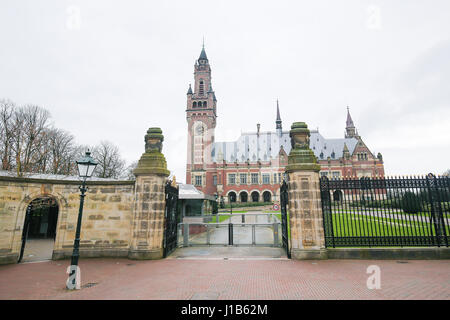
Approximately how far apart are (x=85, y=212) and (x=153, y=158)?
127 inches

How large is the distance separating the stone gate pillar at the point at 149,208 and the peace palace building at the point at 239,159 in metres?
47.3

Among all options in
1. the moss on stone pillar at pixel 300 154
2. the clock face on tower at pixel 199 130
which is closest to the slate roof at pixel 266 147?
the clock face on tower at pixel 199 130

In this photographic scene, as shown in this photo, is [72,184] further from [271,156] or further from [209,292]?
[271,156]

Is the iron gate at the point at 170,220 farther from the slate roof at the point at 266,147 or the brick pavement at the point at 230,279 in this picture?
the slate roof at the point at 266,147

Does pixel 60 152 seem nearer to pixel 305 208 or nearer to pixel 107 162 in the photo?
pixel 107 162

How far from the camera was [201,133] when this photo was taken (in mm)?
58188

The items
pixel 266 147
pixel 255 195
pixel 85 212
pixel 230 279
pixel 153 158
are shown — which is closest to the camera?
pixel 230 279

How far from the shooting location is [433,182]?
8141 mm

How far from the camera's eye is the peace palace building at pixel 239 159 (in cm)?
A: 5578

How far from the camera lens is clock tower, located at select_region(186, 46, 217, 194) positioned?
190ft

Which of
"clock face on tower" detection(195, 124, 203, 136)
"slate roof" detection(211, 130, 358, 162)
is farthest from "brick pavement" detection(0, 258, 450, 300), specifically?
"slate roof" detection(211, 130, 358, 162)

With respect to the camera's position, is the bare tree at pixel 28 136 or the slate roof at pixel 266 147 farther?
the slate roof at pixel 266 147

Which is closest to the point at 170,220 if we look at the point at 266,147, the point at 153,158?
the point at 153,158

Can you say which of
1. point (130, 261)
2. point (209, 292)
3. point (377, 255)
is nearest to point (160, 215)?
point (130, 261)
